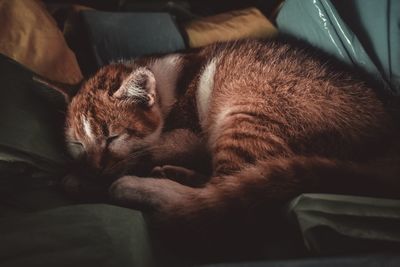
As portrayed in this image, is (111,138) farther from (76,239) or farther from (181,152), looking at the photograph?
(76,239)

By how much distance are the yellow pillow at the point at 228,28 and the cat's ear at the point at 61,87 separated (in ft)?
2.04

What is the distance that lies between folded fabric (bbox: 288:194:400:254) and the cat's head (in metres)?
0.70

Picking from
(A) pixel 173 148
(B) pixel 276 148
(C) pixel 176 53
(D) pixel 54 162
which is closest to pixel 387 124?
(B) pixel 276 148

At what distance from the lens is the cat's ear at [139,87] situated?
137 cm

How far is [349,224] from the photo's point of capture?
0.87m

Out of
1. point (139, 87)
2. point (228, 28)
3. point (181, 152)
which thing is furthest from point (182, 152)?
point (228, 28)

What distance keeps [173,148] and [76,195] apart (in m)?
0.40

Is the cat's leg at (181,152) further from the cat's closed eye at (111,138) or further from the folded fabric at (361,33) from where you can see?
the folded fabric at (361,33)

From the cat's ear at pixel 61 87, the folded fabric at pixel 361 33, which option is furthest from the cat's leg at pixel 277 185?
the cat's ear at pixel 61 87

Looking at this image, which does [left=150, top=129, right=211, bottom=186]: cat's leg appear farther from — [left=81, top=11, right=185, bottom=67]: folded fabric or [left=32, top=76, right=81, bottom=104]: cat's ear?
[left=81, top=11, right=185, bottom=67]: folded fabric

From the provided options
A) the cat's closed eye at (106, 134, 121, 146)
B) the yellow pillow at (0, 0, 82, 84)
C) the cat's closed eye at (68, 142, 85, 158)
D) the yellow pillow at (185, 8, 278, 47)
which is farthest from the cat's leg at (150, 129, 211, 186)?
the yellow pillow at (185, 8, 278, 47)

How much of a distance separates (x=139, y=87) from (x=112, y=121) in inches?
5.9

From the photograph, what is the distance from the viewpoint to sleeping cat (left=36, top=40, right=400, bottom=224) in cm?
101

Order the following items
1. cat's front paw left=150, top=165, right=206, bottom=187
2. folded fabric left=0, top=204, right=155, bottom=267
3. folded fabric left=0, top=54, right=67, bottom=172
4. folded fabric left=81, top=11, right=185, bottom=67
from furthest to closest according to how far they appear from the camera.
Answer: folded fabric left=81, top=11, right=185, bottom=67 < cat's front paw left=150, top=165, right=206, bottom=187 < folded fabric left=0, top=54, right=67, bottom=172 < folded fabric left=0, top=204, right=155, bottom=267
